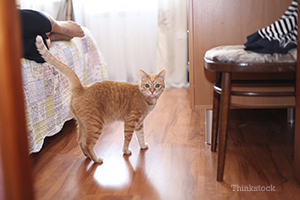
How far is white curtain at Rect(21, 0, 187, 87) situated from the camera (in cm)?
332

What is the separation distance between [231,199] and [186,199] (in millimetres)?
168

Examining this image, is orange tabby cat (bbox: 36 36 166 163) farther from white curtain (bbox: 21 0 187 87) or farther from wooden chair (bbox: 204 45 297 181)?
white curtain (bbox: 21 0 187 87)

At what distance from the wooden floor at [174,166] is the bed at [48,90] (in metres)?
0.14

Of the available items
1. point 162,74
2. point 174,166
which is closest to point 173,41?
point 162,74

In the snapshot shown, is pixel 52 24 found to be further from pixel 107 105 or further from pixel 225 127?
pixel 225 127

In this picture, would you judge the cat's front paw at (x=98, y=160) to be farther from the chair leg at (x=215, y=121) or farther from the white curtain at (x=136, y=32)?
the white curtain at (x=136, y=32)

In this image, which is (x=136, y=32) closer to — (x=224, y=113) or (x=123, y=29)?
(x=123, y=29)

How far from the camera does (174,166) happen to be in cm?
144

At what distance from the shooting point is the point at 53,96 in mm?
1729

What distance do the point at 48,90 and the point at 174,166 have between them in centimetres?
81

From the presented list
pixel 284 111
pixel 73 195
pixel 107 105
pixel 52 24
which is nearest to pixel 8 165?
A: pixel 73 195

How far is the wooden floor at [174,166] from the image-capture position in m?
1.20

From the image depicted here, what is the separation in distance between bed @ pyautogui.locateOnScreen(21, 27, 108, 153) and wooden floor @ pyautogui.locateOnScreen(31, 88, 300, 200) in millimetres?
136

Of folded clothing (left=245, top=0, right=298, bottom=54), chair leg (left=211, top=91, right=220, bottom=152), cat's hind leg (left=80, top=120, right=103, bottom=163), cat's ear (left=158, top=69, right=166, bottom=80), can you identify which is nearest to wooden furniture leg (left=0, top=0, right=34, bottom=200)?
folded clothing (left=245, top=0, right=298, bottom=54)
